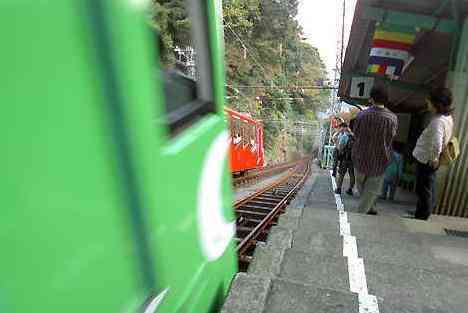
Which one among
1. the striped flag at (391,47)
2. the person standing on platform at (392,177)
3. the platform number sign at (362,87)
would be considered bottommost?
the person standing on platform at (392,177)

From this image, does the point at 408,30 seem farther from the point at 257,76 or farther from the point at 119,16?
the point at 257,76

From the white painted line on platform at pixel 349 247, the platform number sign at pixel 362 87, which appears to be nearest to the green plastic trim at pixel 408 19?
the platform number sign at pixel 362 87

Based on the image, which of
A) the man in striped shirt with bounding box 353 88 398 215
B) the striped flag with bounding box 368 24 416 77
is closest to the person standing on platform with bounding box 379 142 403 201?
the striped flag with bounding box 368 24 416 77

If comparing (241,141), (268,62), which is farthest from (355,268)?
(268,62)

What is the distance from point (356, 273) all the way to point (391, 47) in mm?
4870

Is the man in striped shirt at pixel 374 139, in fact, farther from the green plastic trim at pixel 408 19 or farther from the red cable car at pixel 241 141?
the red cable car at pixel 241 141

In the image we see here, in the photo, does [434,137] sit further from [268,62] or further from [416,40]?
[268,62]

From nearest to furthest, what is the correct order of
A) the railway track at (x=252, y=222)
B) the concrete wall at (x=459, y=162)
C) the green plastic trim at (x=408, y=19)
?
1. the railway track at (x=252, y=222)
2. the concrete wall at (x=459, y=162)
3. the green plastic trim at (x=408, y=19)

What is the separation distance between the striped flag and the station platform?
10.7 ft

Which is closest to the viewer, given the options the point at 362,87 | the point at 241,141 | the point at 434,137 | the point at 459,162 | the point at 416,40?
the point at 434,137

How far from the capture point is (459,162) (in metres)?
5.30

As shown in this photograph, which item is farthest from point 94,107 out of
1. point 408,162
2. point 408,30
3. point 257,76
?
point 257,76

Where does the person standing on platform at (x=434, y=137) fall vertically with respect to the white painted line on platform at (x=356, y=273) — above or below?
above

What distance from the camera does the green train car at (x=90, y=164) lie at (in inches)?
25.3
